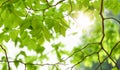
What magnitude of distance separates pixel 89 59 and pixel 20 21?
1801 millimetres

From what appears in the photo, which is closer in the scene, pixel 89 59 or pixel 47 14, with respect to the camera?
pixel 47 14

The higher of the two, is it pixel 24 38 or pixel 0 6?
pixel 0 6

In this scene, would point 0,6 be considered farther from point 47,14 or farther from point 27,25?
point 47,14

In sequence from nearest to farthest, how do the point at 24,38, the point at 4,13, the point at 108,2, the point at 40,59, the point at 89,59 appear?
the point at 4,13
the point at 24,38
the point at 108,2
the point at 40,59
the point at 89,59

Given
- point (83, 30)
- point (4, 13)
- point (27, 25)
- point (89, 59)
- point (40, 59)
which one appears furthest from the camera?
point (89, 59)

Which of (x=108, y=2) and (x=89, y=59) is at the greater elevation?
(x=108, y=2)

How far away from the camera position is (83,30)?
2.90 m

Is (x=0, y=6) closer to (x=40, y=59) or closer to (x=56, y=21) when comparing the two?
(x=56, y=21)

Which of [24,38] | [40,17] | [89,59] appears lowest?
[89,59]

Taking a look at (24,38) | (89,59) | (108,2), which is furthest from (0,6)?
(89,59)

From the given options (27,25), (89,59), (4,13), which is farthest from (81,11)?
(89,59)

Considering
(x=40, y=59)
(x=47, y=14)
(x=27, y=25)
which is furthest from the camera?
(x=40, y=59)

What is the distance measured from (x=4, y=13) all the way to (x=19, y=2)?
239mm

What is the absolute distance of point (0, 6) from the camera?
1.49 meters
